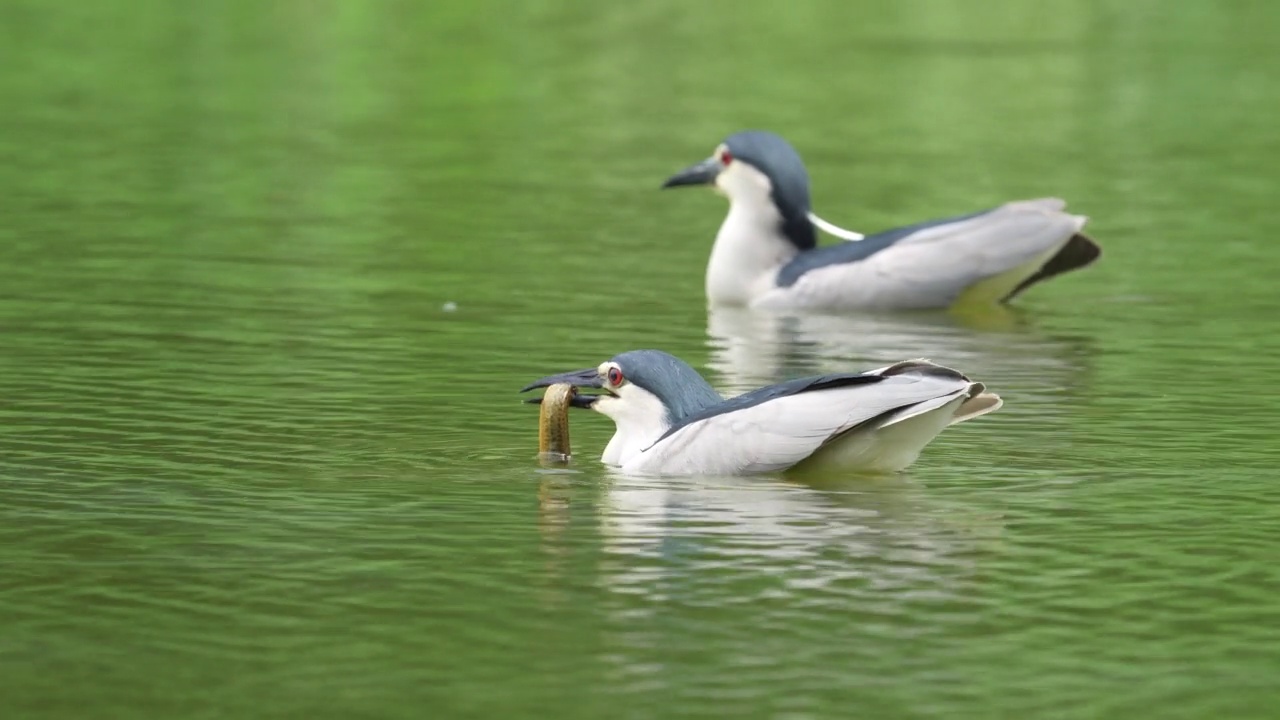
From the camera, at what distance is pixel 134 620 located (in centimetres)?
1013

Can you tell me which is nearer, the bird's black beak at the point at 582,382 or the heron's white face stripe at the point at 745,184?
the bird's black beak at the point at 582,382

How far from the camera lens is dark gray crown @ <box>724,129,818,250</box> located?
66.8ft

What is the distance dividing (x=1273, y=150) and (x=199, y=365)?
1540 centimetres

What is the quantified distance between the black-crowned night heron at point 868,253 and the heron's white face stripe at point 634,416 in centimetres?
650

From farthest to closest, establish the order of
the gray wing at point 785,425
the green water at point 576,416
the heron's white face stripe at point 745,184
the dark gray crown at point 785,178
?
the heron's white face stripe at point 745,184 < the dark gray crown at point 785,178 < the gray wing at point 785,425 < the green water at point 576,416

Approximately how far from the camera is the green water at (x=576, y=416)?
31.5 feet

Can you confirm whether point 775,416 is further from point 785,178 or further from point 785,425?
point 785,178

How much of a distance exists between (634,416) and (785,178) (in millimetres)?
7443

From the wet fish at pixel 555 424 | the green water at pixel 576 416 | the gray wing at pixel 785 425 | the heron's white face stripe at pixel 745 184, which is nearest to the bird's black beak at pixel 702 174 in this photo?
the heron's white face stripe at pixel 745 184

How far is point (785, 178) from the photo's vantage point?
20359 millimetres

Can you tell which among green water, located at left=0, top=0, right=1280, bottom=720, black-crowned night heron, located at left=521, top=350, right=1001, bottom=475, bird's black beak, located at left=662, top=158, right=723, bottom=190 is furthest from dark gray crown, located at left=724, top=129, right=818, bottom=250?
black-crowned night heron, located at left=521, top=350, right=1001, bottom=475

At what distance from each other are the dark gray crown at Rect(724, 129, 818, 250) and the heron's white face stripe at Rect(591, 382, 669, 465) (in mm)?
7302

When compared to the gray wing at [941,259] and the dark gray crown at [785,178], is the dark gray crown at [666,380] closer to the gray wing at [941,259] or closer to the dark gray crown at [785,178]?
the gray wing at [941,259]

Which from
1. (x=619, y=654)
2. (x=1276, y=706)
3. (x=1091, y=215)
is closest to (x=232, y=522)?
(x=619, y=654)
